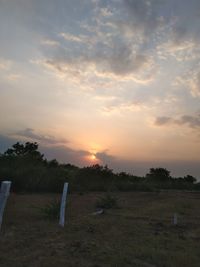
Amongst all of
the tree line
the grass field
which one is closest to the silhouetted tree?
the tree line

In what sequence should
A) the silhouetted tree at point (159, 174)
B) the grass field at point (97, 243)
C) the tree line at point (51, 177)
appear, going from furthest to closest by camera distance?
the silhouetted tree at point (159, 174)
the tree line at point (51, 177)
the grass field at point (97, 243)

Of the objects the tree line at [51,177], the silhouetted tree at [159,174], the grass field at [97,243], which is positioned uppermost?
the silhouetted tree at [159,174]

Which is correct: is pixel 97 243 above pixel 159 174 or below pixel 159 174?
below

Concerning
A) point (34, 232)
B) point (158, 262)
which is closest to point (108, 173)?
point (34, 232)

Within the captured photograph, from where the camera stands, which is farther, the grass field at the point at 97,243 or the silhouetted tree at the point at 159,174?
the silhouetted tree at the point at 159,174

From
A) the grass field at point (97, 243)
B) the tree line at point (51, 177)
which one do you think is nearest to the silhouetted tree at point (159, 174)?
the tree line at point (51, 177)

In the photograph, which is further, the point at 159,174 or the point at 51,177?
the point at 159,174

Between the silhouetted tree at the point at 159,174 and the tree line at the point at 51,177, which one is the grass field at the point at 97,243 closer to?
the tree line at the point at 51,177

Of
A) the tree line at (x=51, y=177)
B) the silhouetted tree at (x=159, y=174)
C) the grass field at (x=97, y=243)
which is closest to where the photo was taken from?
the grass field at (x=97, y=243)

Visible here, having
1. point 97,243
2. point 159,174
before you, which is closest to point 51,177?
point 97,243

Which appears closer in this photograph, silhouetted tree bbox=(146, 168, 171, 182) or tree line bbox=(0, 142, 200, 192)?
tree line bbox=(0, 142, 200, 192)

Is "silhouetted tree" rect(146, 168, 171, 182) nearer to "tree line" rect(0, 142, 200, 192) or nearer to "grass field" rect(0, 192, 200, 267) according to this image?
"tree line" rect(0, 142, 200, 192)

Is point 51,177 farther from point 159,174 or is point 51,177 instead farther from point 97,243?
point 159,174

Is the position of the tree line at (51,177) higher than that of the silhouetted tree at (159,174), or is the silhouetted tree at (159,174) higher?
the silhouetted tree at (159,174)
